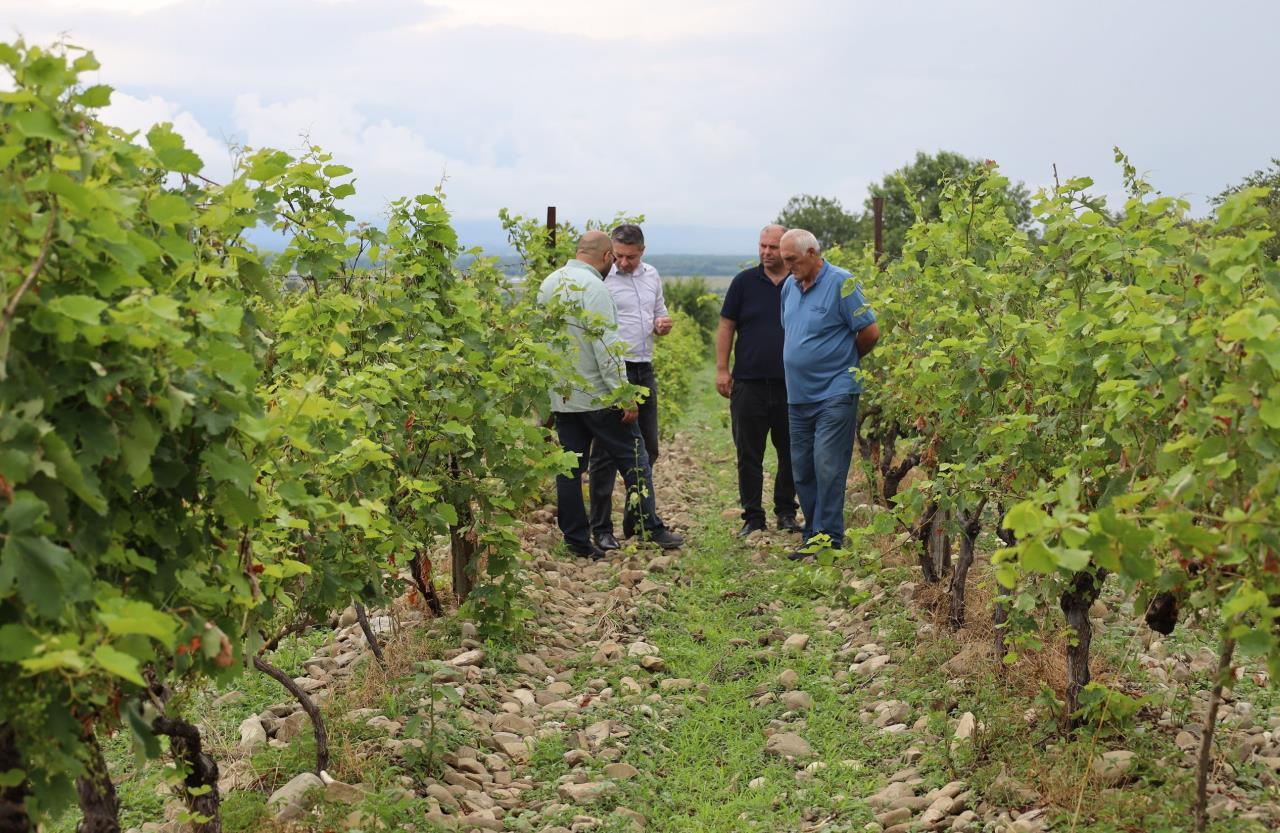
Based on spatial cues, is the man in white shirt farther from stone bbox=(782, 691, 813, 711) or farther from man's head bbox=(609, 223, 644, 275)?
stone bbox=(782, 691, 813, 711)

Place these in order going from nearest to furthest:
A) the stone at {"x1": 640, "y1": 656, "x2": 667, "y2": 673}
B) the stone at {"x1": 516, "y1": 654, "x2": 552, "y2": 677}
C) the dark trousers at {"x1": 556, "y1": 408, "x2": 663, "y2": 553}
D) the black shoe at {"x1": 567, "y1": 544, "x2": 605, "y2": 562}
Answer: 1. the stone at {"x1": 516, "y1": 654, "x2": 552, "y2": 677}
2. the stone at {"x1": 640, "y1": 656, "x2": 667, "y2": 673}
3. the dark trousers at {"x1": 556, "y1": 408, "x2": 663, "y2": 553}
4. the black shoe at {"x1": 567, "y1": 544, "x2": 605, "y2": 562}

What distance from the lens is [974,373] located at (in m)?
4.84

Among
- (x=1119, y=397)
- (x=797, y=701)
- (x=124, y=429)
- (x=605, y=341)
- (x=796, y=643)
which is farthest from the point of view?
(x=605, y=341)

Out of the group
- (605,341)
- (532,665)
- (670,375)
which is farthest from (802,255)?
(670,375)

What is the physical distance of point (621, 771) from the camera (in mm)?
4586

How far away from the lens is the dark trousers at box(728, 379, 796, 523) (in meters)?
8.52

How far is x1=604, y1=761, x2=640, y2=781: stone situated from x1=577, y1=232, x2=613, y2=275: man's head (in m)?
3.98

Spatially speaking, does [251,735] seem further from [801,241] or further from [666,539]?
[801,241]

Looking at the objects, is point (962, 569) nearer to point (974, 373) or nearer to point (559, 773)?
point (974, 373)

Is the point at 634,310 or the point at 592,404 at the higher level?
the point at 634,310

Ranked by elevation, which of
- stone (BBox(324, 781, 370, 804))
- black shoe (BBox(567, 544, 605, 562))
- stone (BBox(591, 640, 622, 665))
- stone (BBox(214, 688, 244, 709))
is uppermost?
stone (BBox(324, 781, 370, 804))

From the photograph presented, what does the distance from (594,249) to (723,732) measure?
3.70 meters

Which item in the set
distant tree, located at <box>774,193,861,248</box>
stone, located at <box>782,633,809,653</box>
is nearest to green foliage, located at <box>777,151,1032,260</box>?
distant tree, located at <box>774,193,861,248</box>

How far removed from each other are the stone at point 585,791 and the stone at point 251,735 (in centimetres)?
117
